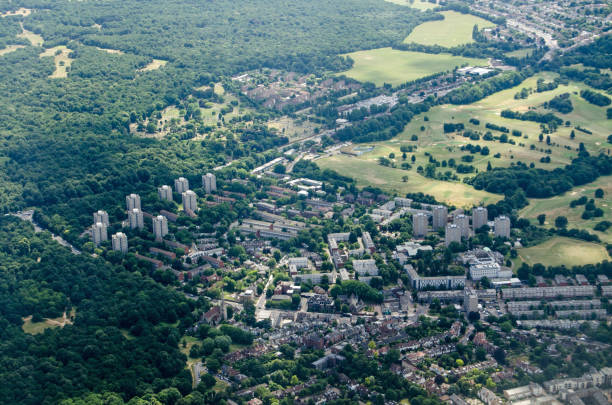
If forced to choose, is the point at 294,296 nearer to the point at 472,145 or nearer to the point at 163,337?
the point at 163,337

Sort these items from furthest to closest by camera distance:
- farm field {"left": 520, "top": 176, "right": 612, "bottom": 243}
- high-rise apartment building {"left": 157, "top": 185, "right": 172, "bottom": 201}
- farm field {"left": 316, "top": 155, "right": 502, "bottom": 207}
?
1. farm field {"left": 316, "top": 155, "right": 502, "bottom": 207}
2. high-rise apartment building {"left": 157, "top": 185, "right": 172, "bottom": 201}
3. farm field {"left": 520, "top": 176, "right": 612, "bottom": 243}

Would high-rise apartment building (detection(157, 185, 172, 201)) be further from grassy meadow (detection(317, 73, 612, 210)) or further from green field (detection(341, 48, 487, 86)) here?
green field (detection(341, 48, 487, 86))

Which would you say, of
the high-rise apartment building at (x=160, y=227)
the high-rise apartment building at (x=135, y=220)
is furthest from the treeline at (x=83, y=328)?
the high-rise apartment building at (x=135, y=220)

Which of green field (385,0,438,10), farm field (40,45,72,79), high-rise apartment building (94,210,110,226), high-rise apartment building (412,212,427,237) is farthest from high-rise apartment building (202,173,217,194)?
green field (385,0,438,10)

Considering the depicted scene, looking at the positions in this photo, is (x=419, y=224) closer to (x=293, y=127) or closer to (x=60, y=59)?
(x=293, y=127)

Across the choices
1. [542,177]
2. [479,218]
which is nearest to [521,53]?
[542,177]

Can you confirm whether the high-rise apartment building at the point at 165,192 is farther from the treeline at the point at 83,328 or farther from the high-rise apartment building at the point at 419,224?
the high-rise apartment building at the point at 419,224
